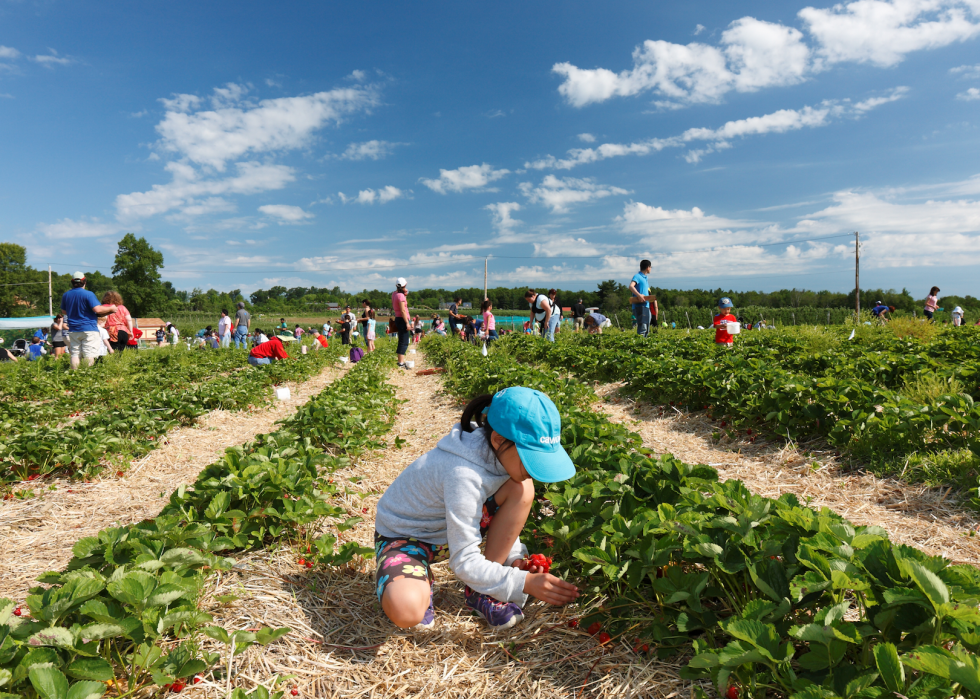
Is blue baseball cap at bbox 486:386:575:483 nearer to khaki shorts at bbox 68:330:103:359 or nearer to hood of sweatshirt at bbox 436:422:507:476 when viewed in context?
hood of sweatshirt at bbox 436:422:507:476

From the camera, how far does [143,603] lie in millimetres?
1675

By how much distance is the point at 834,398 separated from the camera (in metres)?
4.26

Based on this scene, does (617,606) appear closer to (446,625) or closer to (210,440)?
(446,625)

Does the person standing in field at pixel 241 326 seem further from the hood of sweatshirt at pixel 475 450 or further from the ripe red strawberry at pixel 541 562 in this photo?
the ripe red strawberry at pixel 541 562

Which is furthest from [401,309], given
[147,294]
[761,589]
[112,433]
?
[147,294]

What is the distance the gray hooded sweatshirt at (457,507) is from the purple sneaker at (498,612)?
12cm

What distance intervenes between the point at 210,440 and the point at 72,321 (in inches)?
228

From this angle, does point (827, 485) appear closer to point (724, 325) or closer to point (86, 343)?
point (724, 325)

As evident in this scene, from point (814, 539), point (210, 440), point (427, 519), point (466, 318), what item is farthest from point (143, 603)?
point (466, 318)

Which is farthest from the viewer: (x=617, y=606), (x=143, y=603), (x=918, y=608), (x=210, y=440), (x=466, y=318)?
(x=466, y=318)

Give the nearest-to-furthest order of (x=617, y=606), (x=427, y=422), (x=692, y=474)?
(x=617, y=606) < (x=692, y=474) < (x=427, y=422)

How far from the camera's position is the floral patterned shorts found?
2098mm

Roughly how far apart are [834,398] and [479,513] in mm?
3741

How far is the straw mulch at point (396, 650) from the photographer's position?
1.85m
